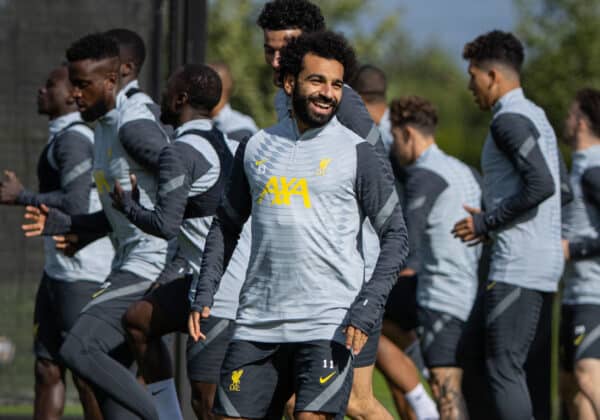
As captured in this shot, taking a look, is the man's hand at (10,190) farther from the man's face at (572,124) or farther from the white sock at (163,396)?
the man's face at (572,124)

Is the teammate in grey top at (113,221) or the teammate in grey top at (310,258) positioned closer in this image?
the teammate in grey top at (310,258)

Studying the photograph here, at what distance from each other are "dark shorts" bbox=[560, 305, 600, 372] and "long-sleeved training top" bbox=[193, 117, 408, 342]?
2822 millimetres

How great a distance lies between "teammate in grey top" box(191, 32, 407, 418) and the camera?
469 cm

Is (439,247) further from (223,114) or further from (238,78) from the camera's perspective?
(238,78)

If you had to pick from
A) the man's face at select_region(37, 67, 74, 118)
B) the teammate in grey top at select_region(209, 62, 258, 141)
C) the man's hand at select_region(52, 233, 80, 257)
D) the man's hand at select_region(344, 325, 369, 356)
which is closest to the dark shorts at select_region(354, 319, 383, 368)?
the man's hand at select_region(344, 325, 369, 356)

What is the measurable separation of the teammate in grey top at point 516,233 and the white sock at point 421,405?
1.24 m

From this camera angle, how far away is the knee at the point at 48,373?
7.43m

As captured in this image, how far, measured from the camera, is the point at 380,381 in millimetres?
12867

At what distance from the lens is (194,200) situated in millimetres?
5949

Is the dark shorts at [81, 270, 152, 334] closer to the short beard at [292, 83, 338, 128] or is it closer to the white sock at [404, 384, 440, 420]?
the short beard at [292, 83, 338, 128]

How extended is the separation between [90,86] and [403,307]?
8.64 feet

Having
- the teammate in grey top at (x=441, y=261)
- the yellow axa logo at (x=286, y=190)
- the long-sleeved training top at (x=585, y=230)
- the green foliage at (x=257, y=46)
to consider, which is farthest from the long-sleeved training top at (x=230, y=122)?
the green foliage at (x=257, y=46)

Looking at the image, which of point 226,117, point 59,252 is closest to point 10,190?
point 59,252

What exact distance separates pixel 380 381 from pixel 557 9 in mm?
24103
